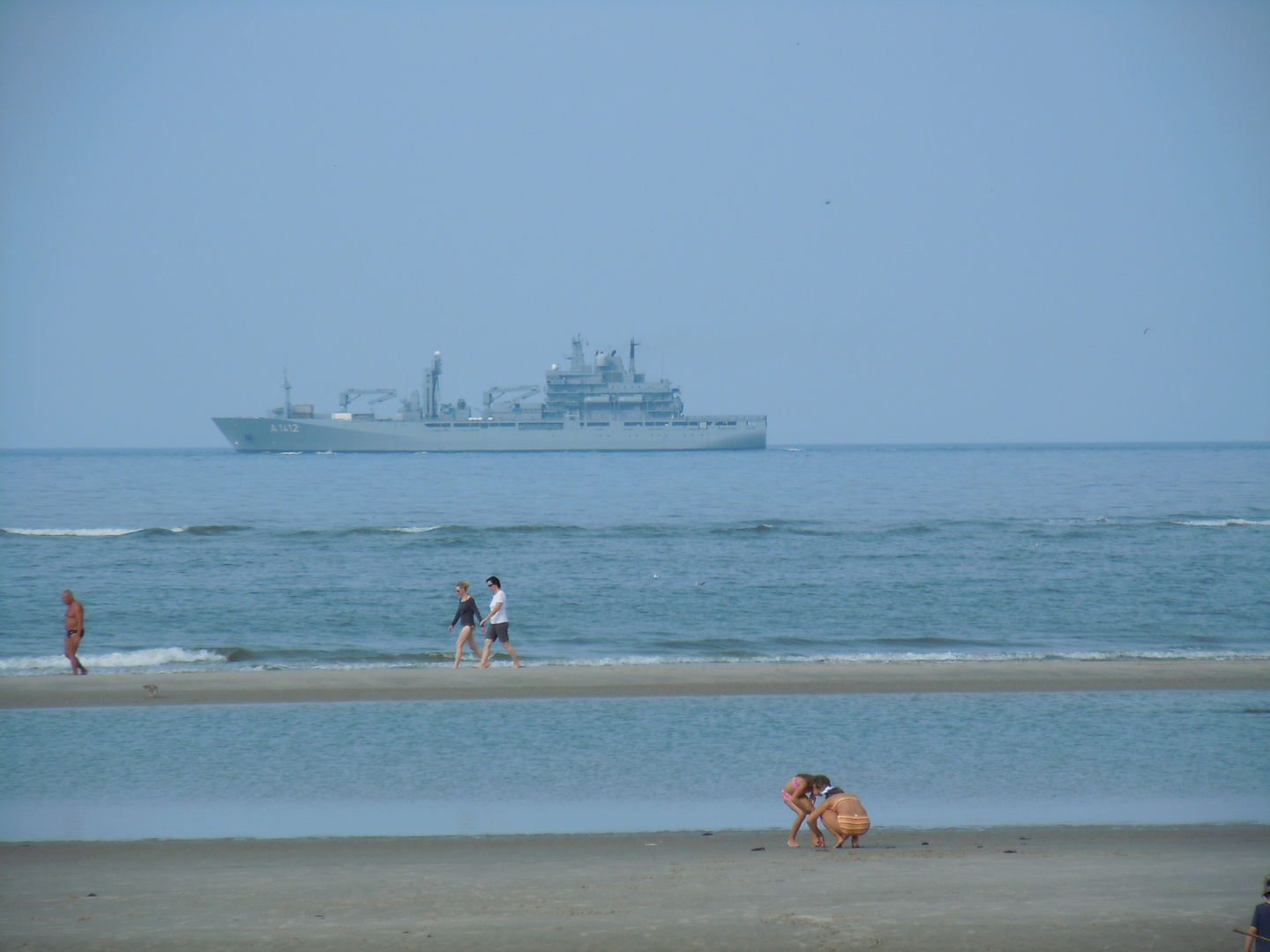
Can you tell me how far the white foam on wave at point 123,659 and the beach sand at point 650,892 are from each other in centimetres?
1015

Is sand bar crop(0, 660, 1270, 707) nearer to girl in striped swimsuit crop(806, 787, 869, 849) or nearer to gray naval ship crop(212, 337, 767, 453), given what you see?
girl in striped swimsuit crop(806, 787, 869, 849)

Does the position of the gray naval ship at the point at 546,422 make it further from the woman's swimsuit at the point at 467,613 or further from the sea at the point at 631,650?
the woman's swimsuit at the point at 467,613

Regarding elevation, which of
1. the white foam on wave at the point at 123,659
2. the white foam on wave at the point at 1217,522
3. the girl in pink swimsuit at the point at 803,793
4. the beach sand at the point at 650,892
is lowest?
the white foam on wave at the point at 123,659

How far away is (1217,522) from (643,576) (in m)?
27.4

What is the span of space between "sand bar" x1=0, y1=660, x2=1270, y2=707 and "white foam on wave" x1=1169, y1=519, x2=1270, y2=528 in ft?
90.7

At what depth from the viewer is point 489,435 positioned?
121 metres

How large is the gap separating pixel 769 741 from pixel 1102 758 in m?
3.16

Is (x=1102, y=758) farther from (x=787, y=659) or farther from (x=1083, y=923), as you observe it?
(x=787, y=659)

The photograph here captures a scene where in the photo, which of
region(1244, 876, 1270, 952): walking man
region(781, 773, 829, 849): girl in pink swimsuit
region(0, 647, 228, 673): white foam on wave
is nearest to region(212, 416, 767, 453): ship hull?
region(0, 647, 228, 673): white foam on wave

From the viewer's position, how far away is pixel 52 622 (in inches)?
819

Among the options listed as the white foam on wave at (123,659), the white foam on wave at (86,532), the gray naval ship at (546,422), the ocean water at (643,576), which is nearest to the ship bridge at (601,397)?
the gray naval ship at (546,422)

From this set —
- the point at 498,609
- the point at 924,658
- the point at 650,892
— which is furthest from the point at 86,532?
the point at 650,892

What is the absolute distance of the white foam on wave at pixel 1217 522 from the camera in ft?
133

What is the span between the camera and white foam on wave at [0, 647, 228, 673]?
54.4 ft
